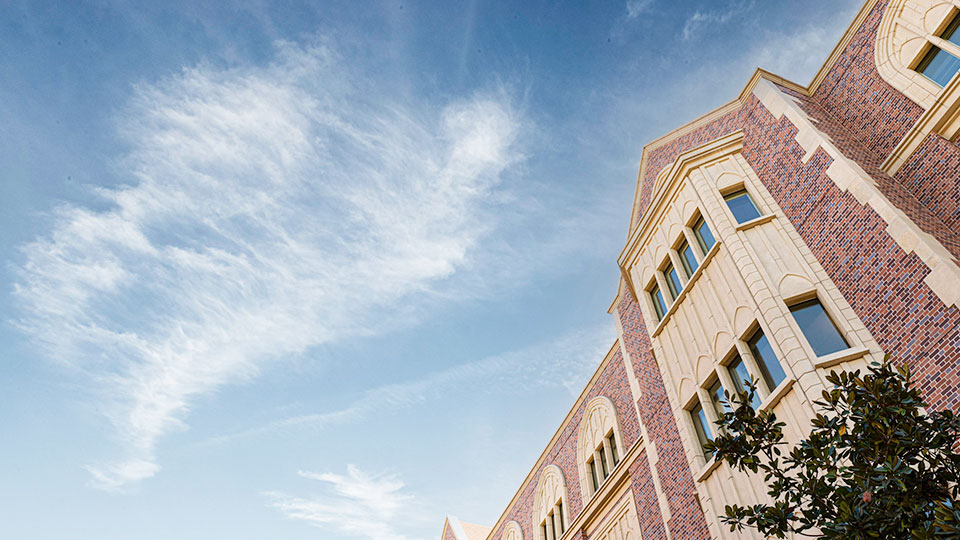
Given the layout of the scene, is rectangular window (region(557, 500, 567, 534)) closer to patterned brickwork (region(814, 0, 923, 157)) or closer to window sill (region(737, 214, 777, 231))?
window sill (region(737, 214, 777, 231))

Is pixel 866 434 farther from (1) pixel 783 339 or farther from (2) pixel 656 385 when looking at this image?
(2) pixel 656 385

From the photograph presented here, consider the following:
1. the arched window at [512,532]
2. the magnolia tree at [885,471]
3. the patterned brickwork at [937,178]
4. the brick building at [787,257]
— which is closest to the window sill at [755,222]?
the brick building at [787,257]

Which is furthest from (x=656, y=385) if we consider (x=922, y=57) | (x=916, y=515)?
(x=916, y=515)

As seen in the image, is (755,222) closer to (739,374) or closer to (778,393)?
(739,374)

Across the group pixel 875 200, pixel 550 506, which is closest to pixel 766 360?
pixel 875 200

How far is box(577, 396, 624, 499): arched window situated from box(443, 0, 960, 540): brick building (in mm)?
226

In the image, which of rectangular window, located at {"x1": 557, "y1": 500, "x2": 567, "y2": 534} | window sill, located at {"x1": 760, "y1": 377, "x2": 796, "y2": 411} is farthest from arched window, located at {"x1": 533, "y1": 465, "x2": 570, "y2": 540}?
window sill, located at {"x1": 760, "y1": 377, "x2": 796, "y2": 411}

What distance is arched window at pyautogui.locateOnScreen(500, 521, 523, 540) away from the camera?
2269 cm

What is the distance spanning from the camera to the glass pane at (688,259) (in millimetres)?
14080

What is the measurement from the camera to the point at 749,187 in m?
13.4

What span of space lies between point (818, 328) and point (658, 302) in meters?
5.38

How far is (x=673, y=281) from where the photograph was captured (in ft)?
49.3

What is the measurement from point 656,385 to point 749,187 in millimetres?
5294

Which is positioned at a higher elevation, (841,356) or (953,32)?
(953,32)
